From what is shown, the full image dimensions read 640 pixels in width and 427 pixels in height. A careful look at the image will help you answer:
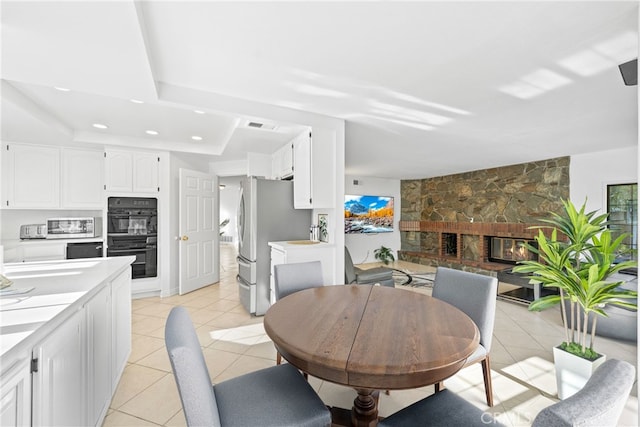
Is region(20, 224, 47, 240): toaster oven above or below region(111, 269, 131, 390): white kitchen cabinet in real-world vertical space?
above

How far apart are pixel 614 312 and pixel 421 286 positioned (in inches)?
96.4

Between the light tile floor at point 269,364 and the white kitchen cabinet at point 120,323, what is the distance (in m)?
0.16

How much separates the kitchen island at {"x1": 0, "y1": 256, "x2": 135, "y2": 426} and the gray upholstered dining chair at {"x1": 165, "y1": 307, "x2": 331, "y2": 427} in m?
0.42

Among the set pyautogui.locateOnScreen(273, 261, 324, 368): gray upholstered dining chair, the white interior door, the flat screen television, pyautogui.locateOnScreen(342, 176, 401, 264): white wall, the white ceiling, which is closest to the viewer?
the white ceiling

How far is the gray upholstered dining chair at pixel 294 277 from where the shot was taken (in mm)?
2213

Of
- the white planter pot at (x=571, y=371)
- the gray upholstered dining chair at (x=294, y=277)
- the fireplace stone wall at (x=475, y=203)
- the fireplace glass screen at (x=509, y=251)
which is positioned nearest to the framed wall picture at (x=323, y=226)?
the gray upholstered dining chair at (x=294, y=277)

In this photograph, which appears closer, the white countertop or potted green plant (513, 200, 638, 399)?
the white countertop

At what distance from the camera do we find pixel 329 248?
119 inches

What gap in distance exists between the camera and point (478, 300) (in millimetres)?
1878

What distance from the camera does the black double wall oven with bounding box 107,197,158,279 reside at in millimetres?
3967

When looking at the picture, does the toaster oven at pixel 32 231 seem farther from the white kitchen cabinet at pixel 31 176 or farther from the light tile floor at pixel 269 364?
the light tile floor at pixel 269 364

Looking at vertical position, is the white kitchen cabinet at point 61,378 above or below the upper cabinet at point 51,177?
below

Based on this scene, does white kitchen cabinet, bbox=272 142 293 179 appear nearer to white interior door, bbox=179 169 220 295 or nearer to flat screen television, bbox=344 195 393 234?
white interior door, bbox=179 169 220 295

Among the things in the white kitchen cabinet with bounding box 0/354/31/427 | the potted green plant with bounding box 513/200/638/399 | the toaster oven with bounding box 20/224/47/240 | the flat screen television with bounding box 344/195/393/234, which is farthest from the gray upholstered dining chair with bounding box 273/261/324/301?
the flat screen television with bounding box 344/195/393/234
